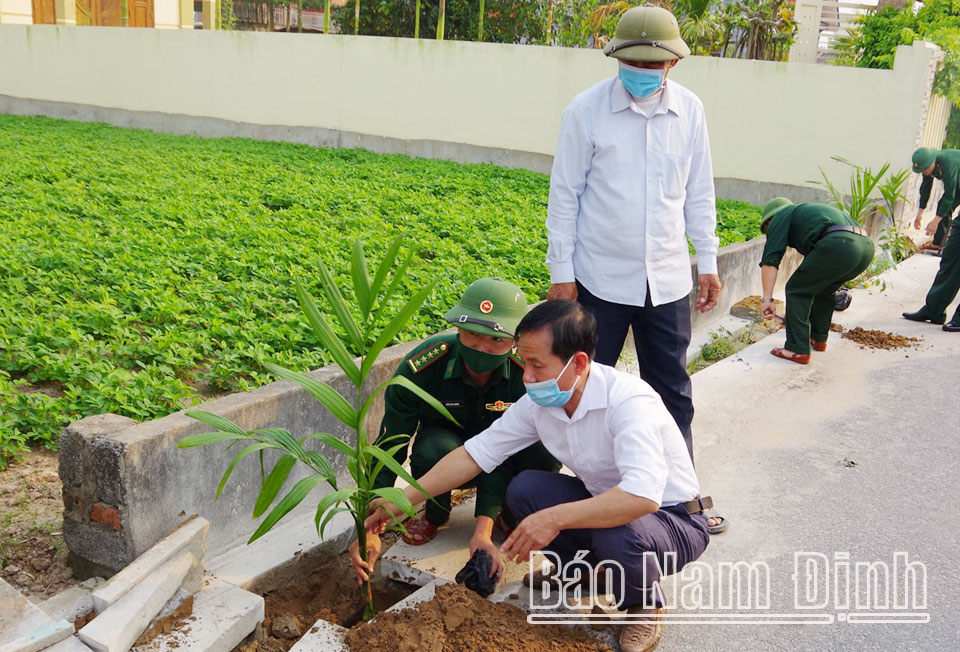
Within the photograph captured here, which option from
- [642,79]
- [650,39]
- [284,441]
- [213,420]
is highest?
[650,39]

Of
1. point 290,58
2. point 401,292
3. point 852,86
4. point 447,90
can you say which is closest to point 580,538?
point 401,292

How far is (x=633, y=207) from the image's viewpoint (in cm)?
361

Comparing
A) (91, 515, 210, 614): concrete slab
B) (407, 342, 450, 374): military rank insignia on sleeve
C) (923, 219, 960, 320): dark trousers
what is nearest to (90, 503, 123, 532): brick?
(91, 515, 210, 614): concrete slab

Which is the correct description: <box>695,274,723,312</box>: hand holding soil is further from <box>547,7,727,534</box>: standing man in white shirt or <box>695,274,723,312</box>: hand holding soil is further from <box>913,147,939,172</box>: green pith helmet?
<box>913,147,939,172</box>: green pith helmet

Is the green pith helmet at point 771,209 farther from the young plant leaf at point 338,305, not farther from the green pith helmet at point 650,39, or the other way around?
the young plant leaf at point 338,305

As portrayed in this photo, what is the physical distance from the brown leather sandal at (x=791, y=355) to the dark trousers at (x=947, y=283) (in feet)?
6.34

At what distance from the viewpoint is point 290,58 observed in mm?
16203

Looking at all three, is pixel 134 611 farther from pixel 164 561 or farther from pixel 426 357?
pixel 426 357

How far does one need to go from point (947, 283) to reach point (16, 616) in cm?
709

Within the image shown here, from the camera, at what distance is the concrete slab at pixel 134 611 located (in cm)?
246

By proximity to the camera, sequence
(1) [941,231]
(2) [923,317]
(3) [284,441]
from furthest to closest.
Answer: (1) [941,231]
(2) [923,317]
(3) [284,441]

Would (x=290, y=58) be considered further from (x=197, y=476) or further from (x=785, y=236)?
(x=197, y=476)

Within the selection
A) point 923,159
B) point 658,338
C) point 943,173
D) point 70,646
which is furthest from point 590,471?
point 943,173

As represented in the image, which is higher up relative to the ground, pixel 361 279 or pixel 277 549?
pixel 361 279
